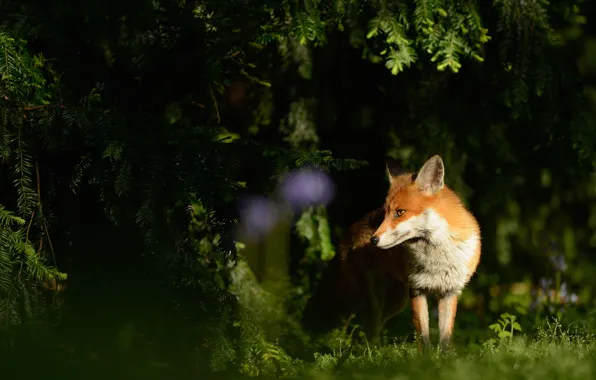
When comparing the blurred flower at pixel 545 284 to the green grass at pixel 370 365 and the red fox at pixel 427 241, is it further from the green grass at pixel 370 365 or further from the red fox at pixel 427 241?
the red fox at pixel 427 241

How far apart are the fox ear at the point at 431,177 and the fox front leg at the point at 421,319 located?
0.64 m

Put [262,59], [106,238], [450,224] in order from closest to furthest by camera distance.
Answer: [450,224] → [106,238] → [262,59]

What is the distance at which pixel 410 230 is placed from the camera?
423 centimetres

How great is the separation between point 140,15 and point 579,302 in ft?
14.8

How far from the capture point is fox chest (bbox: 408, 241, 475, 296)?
14.3 ft

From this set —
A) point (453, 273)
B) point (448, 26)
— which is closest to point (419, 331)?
point (453, 273)

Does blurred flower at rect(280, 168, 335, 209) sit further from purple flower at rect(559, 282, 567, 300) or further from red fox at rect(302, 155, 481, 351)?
purple flower at rect(559, 282, 567, 300)

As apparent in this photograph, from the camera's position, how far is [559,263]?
6.91 m

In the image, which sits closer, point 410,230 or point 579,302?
point 410,230

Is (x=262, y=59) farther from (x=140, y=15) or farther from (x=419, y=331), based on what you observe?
(x=419, y=331)

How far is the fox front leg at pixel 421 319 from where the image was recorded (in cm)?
442

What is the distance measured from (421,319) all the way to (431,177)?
2.70 feet

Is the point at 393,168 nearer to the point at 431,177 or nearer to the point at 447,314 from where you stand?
the point at 431,177

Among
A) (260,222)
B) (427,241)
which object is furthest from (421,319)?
(260,222)
